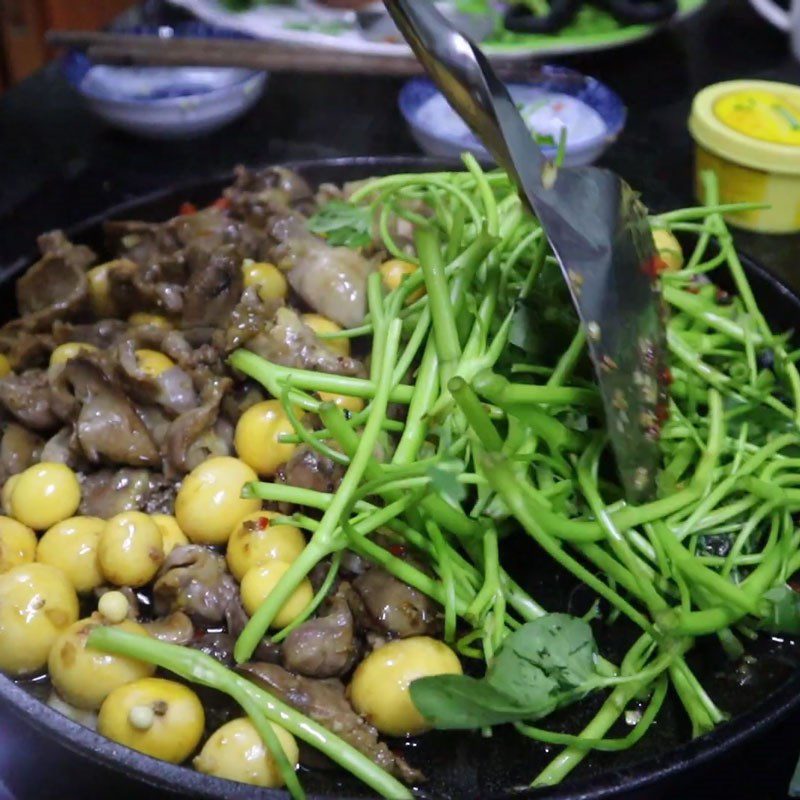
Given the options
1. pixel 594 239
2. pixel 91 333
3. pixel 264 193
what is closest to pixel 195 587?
pixel 91 333

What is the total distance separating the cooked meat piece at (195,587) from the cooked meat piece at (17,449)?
1.09 ft

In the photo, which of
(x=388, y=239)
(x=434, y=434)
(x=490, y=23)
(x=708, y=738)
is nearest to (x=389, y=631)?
(x=434, y=434)

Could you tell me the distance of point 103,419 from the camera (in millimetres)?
1298

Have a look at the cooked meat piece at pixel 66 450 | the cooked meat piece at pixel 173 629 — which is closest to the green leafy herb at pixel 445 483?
the cooked meat piece at pixel 173 629

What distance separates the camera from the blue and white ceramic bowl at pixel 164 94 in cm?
221

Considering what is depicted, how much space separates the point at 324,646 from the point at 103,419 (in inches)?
19.4

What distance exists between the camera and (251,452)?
1269mm

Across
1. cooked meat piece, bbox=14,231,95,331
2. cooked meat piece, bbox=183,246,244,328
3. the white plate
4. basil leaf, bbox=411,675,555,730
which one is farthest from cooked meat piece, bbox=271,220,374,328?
the white plate

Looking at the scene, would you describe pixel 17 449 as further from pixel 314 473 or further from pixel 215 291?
pixel 314 473

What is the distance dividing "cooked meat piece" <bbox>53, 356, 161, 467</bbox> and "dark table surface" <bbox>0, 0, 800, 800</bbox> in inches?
29.8

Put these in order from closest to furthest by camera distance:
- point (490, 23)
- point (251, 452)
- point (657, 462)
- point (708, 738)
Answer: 1. point (708, 738)
2. point (657, 462)
3. point (251, 452)
4. point (490, 23)

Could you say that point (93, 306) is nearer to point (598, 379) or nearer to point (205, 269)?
point (205, 269)

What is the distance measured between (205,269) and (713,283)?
0.90 metres

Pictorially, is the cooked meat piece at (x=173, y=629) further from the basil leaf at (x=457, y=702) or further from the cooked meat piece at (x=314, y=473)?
the basil leaf at (x=457, y=702)
